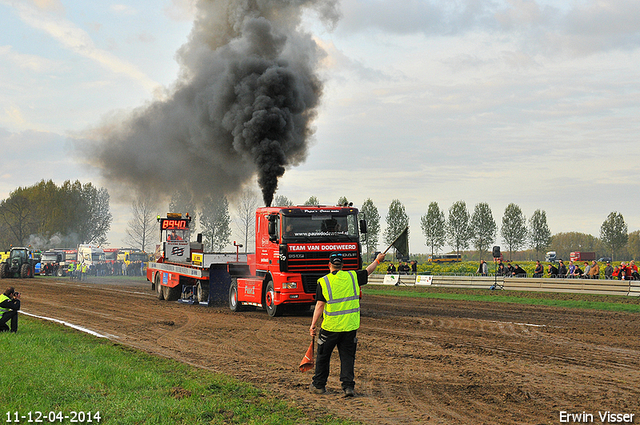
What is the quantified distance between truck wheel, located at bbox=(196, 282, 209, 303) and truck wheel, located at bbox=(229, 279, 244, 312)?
5.68 ft

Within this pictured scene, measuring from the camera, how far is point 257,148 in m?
26.1

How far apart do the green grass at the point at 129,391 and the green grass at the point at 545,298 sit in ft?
56.1

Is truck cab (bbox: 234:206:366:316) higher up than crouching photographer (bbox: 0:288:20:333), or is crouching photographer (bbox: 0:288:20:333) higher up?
truck cab (bbox: 234:206:366:316)

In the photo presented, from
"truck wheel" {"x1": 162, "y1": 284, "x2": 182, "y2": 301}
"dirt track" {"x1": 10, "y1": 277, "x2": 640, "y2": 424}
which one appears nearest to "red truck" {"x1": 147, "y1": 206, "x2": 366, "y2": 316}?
"dirt track" {"x1": 10, "y1": 277, "x2": 640, "y2": 424}

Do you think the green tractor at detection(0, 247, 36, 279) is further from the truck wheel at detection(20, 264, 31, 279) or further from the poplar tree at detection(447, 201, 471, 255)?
the poplar tree at detection(447, 201, 471, 255)

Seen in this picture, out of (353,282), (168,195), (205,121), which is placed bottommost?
(353,282)

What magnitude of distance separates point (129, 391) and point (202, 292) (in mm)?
14577

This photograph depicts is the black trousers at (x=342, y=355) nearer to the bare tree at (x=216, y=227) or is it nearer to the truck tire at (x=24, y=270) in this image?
the truck tire at (x=24, y=270)

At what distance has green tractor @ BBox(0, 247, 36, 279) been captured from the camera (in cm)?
4494

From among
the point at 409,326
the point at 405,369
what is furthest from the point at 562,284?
the point at 405,369

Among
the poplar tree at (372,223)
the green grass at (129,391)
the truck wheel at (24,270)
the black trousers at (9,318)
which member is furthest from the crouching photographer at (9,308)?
the poplar tree at (372,223)

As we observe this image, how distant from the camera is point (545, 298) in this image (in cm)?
2497

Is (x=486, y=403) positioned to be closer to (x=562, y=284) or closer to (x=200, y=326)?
(x=200, y=326)

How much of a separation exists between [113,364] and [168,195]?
100ft
